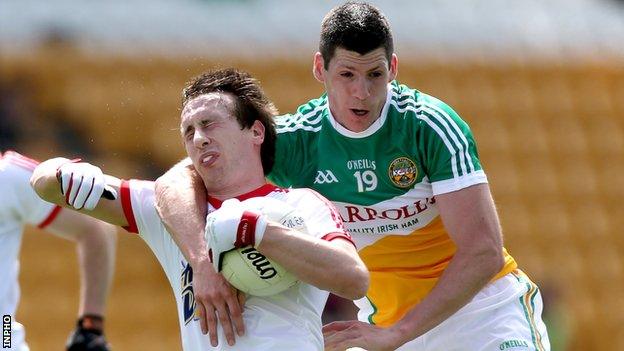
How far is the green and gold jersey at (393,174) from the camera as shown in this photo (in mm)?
4898

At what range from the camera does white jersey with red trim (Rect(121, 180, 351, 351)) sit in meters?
4.20

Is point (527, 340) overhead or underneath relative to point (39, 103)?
underneath

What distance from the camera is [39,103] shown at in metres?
13.4

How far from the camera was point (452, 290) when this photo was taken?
187 inches

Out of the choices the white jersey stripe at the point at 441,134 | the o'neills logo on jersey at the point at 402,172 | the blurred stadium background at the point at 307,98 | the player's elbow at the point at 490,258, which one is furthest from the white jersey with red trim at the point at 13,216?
the blurred stadium background at the point at 307,98

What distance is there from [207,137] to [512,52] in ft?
39.9

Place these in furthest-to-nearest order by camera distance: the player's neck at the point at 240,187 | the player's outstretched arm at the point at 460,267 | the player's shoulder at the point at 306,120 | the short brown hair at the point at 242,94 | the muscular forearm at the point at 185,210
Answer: the player's shoulder at the point at 306,120 → the player's outstretched arm at the point at 460,267 → the short brown hair at the point at 242,94 → the player's neck at the point at 240,187 → the muscular forearm at the point at 185,210

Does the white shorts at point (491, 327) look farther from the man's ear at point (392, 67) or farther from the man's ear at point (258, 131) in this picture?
the man's ear at point (258, 131)

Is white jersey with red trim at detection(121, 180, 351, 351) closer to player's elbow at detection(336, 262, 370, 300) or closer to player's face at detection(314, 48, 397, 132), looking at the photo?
player's elbow at detection(336, 262, 370, 300)

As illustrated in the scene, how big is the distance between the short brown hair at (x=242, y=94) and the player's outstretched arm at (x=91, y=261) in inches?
68.6

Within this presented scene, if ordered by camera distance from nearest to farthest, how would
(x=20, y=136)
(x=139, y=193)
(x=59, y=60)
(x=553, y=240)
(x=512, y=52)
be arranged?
(x=139, y=193), (x=20, y=136), (x=59, y=60), (x=553, y=240), (x=512, y=52)

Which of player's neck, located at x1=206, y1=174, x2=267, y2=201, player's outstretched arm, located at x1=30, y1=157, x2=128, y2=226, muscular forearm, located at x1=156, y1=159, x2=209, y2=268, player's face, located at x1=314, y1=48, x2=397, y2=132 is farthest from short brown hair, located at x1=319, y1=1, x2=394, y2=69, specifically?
player's outstretched arm, located at x1=30, y1=157, x2=128, y2=226

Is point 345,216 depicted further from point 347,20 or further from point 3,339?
point 3,339

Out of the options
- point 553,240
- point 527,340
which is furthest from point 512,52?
point 527,340
